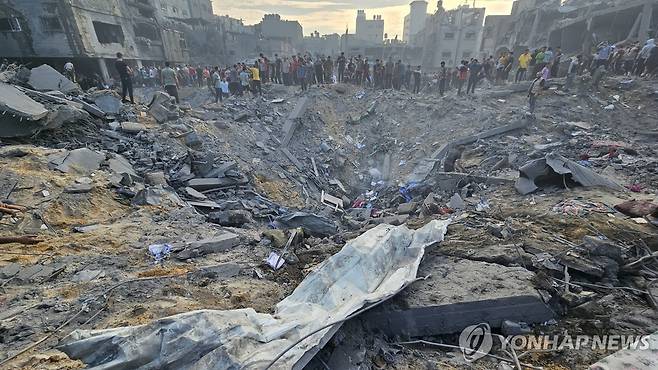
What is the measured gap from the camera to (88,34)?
18.7 m

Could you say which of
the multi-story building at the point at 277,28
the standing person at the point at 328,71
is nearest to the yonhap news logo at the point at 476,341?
the standing person at the point at 328,71

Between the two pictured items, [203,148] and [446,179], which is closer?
[446,179]

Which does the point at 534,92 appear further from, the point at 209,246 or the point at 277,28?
the point at 277,28

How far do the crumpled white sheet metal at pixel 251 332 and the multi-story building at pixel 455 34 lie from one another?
36893mm

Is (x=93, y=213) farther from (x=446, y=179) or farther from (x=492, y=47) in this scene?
(x=492, y=47)

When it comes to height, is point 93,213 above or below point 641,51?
below

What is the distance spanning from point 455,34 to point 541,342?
1504 inches

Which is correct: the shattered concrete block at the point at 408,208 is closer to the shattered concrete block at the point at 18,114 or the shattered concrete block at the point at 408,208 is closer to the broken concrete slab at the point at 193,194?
the broken concrete slab at the point at 193,194

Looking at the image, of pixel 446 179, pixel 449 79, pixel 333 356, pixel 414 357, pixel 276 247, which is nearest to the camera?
pixel 333 356

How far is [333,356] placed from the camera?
240cm

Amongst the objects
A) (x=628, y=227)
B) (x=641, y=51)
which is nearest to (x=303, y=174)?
(x=628, y=227)

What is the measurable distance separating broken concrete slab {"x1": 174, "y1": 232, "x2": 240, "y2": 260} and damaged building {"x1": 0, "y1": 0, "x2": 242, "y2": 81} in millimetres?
19570

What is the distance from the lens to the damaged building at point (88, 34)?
17422mm

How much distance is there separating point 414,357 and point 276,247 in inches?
91.8
